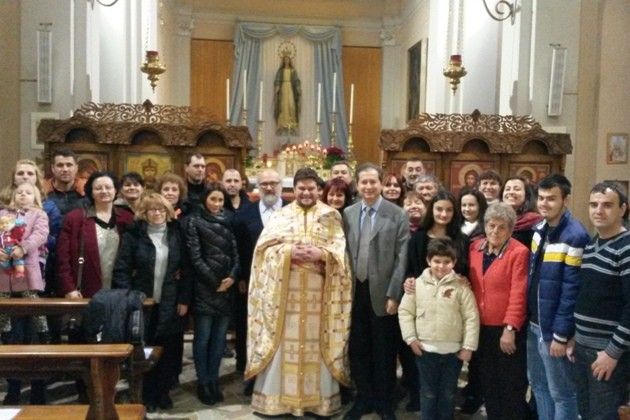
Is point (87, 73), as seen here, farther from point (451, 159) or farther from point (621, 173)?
point (621, 173)

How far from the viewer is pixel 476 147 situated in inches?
318

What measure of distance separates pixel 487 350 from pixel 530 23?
600 centimetres

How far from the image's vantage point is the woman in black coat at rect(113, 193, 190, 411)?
14.9 ft

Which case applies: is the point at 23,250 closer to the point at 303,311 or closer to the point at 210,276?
the point at 210,276

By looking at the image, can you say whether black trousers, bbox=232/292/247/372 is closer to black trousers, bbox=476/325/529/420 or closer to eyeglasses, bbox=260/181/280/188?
eyeglasses, bbox=260/181/280/188

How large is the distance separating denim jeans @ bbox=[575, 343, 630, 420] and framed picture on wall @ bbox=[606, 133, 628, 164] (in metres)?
6.15

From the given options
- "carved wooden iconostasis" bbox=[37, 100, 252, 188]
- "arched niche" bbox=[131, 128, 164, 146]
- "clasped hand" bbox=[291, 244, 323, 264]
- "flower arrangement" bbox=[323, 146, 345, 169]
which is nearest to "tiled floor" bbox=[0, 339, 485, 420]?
"clasped hand" bbox=[291, 244, 323, 264]

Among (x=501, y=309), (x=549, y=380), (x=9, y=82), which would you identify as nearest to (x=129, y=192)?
(x=501, y=309)

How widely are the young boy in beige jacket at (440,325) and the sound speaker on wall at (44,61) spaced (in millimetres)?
5878

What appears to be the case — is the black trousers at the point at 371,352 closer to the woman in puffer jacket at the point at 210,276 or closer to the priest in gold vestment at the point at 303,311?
the priest in gold vestment at the point at 303,311

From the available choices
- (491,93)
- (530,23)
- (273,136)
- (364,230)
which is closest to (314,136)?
(273,136)

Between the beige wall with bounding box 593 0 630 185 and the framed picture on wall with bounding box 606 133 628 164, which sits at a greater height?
the beige wall with bounding box 593 0 630 185

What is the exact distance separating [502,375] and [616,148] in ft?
19.3

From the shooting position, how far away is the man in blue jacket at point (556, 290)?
3.40m
